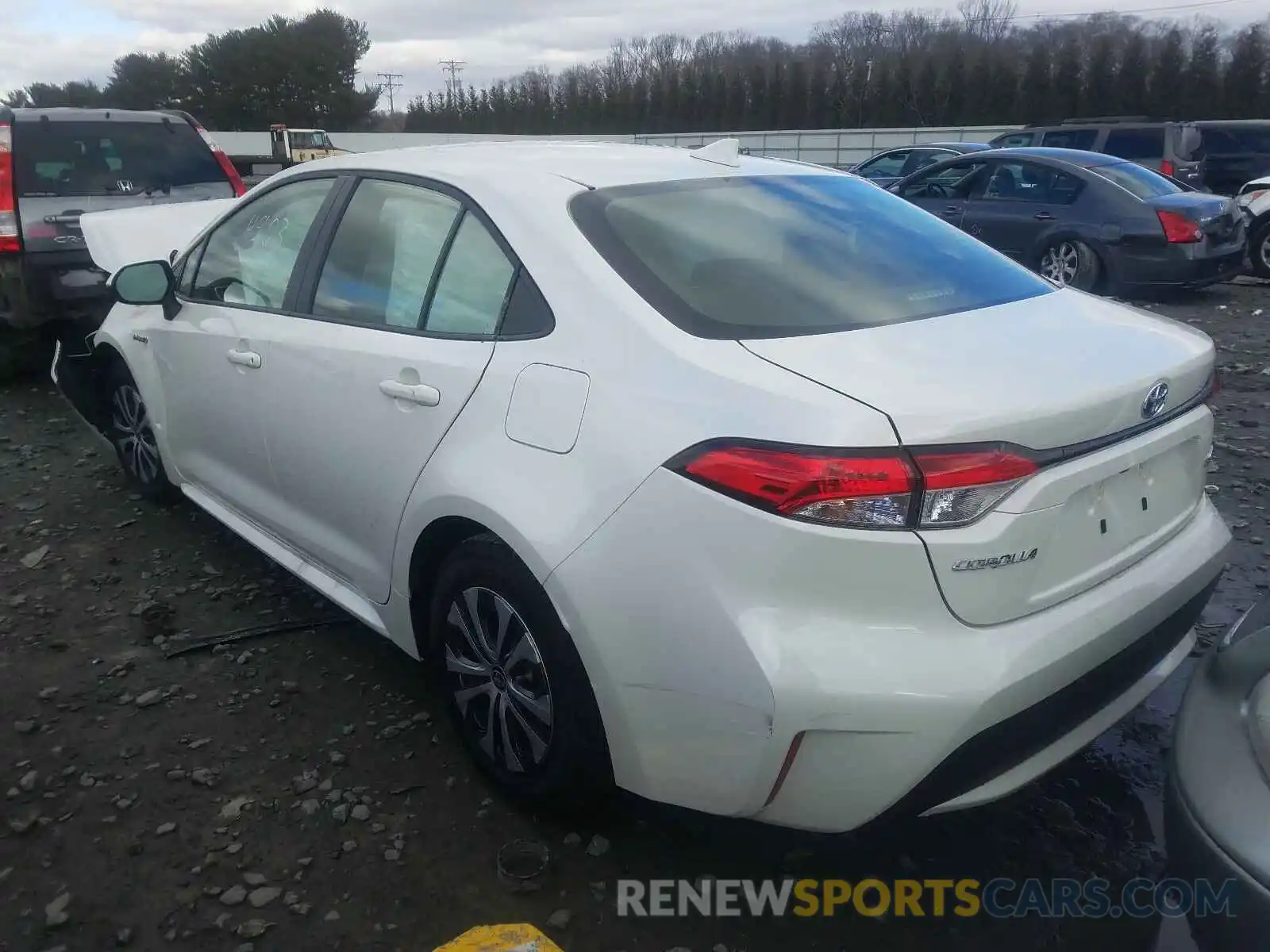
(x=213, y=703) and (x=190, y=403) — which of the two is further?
(x=190, y=403)

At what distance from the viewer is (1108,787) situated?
8.73 ft

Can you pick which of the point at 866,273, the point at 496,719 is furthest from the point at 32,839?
the point at 866,273

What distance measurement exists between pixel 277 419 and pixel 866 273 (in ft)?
6.16

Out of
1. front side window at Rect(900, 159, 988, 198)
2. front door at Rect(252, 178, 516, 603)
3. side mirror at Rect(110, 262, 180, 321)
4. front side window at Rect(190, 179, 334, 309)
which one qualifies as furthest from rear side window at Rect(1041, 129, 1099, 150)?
front door at Rect(252, 178, 516, 603)

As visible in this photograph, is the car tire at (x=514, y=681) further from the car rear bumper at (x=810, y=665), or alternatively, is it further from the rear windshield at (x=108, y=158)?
the rear windshield at (x=108, y=158)

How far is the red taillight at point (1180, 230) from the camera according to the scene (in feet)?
29.0

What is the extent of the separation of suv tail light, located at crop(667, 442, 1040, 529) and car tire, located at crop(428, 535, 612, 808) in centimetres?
64

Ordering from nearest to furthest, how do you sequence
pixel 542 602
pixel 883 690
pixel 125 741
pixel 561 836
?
pixel 883 690, pixel 542 602, pixel 561 836, pixel 125 741

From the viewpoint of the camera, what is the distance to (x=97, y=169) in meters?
6.78

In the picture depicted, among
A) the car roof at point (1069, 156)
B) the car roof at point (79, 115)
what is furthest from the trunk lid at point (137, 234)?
the car roof at point (1069, 156)

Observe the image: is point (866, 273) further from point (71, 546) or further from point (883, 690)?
point (71, 546)

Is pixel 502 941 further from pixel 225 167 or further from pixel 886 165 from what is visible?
pixel 886 165

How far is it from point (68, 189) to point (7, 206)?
434 millimetres

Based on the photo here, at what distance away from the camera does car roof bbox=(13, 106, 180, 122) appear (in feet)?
21.9
